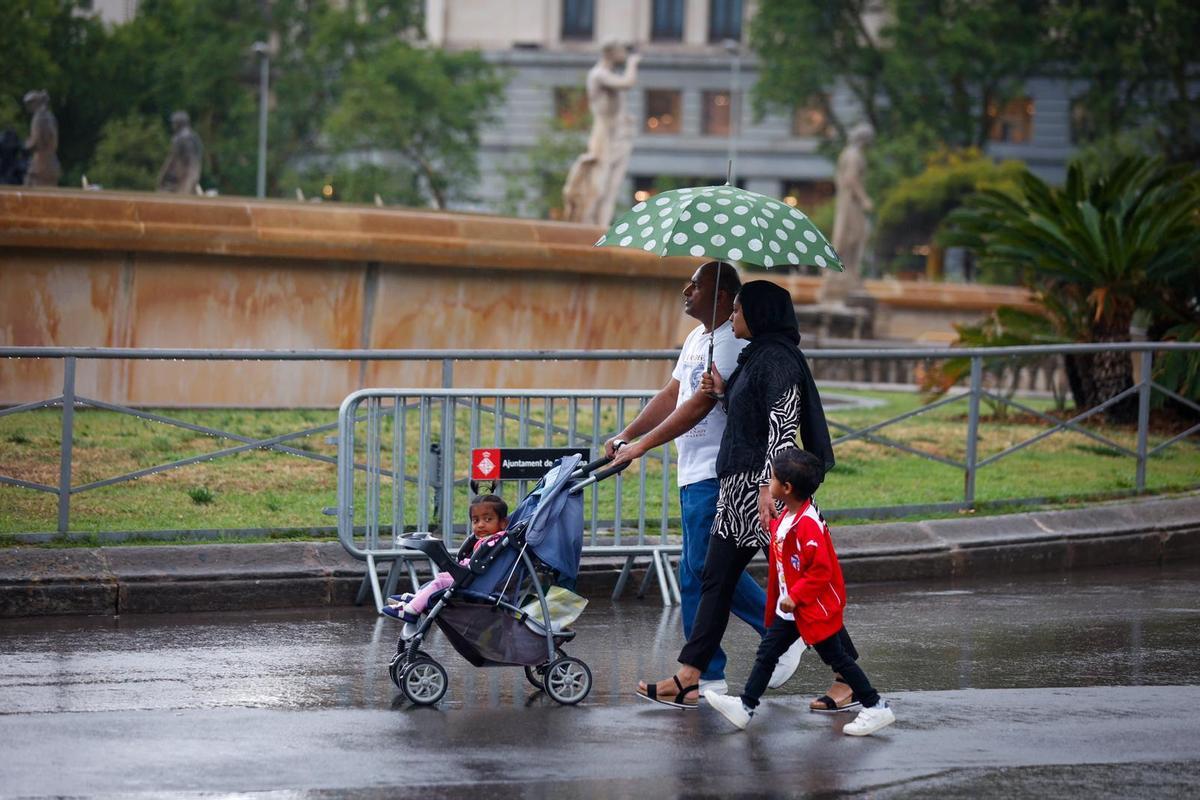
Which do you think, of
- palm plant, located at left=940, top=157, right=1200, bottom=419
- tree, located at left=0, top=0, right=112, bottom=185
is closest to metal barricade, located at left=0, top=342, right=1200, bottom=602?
palm plant, located at left=940, top=157, right=1200, bottom=419

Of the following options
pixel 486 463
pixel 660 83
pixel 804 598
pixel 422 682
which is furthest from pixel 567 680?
pixel 660 83

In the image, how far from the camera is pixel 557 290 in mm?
17141

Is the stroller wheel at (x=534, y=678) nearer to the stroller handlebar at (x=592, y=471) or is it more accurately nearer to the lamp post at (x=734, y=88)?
the stroller handlebar at (x=592, y=471)

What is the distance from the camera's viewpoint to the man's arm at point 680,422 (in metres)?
7.66

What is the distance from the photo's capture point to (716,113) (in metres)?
70.5

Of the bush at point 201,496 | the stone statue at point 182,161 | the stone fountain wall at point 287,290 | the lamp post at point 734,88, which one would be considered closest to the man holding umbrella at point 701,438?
the bush at point 201,496

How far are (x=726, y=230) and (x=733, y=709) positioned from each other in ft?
6.21

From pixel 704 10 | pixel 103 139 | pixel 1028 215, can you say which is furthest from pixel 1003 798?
pixel 704 10

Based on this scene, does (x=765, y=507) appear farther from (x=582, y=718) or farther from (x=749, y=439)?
(x=582, y=718)

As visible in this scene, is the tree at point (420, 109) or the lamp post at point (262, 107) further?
the tree at point (420, 109)

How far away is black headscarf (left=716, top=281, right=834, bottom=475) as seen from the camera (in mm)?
7480

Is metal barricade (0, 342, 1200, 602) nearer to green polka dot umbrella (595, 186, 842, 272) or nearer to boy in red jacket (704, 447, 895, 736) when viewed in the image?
green polka dot umbrella (595, 186, 842, 272)

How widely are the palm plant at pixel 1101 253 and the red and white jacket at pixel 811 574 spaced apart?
10387mm

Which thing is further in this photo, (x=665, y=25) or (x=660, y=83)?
(x=665, y=25)
